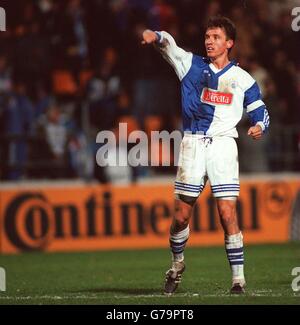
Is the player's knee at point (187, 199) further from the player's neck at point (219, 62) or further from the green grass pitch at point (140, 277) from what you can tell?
the player's neck at point (219, 62)

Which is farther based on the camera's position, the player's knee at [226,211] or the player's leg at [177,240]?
the player's leg at [177,240]

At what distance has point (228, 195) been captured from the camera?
9.58 metres

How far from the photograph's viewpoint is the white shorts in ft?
31.5

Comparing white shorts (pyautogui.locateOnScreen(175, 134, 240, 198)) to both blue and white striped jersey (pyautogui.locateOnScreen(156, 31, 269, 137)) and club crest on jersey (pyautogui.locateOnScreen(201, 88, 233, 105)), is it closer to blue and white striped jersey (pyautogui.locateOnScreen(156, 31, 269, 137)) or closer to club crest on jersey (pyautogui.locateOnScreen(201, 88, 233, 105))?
blue and white striped jersey (pyautogui.locateOnScreen(156, 31, 269, 137))

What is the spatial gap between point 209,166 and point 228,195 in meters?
0.34

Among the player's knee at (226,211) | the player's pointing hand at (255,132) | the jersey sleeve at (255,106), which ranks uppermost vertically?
the jersey sleeve at (255,106)

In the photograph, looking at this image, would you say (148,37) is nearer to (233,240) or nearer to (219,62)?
(219,62)

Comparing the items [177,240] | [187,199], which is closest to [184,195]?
[187,199]

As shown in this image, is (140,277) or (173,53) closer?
(173,53)

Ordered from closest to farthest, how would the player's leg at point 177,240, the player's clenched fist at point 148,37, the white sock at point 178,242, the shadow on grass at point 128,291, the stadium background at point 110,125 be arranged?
the player's clenched fist at point 148,37 < the player's leg at point 177,240 < the white sock at point 178,242 < the shadow on grass at point 128,291 < the stadium background at point 110,125

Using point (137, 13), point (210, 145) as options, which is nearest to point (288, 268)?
point (210, 145)

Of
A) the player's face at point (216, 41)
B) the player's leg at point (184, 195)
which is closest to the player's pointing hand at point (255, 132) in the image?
the player's leg at point (184, 195)

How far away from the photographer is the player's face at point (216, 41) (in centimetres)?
959

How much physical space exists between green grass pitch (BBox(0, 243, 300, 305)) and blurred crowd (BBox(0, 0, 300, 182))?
195 cm
